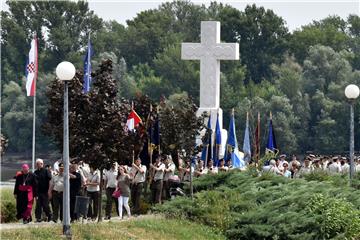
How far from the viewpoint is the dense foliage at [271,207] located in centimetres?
2967

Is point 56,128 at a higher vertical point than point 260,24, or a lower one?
lower

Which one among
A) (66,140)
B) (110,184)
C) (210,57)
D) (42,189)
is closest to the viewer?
(66,140)

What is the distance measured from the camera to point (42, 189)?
32375 mm

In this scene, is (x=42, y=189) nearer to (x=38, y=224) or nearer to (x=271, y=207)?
(x=38, y=224)

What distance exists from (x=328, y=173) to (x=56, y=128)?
920 centimetres

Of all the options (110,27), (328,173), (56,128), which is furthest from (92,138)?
(110,27)

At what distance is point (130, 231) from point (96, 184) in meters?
3.66

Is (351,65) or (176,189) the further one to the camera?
(351,65)

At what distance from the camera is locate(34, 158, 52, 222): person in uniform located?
32.3 metres

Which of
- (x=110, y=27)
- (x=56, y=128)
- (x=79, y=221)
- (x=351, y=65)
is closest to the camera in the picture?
(x=79, y=221)

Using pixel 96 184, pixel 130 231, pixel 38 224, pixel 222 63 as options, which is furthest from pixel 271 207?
pixel 222 63

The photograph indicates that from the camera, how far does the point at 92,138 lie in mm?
31906

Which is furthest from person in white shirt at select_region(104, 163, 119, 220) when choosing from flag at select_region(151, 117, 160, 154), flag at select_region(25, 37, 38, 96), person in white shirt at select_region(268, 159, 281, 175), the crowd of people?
flag at select_region(25, 37, 38, 96)

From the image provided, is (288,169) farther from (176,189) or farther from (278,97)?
(278,97)
